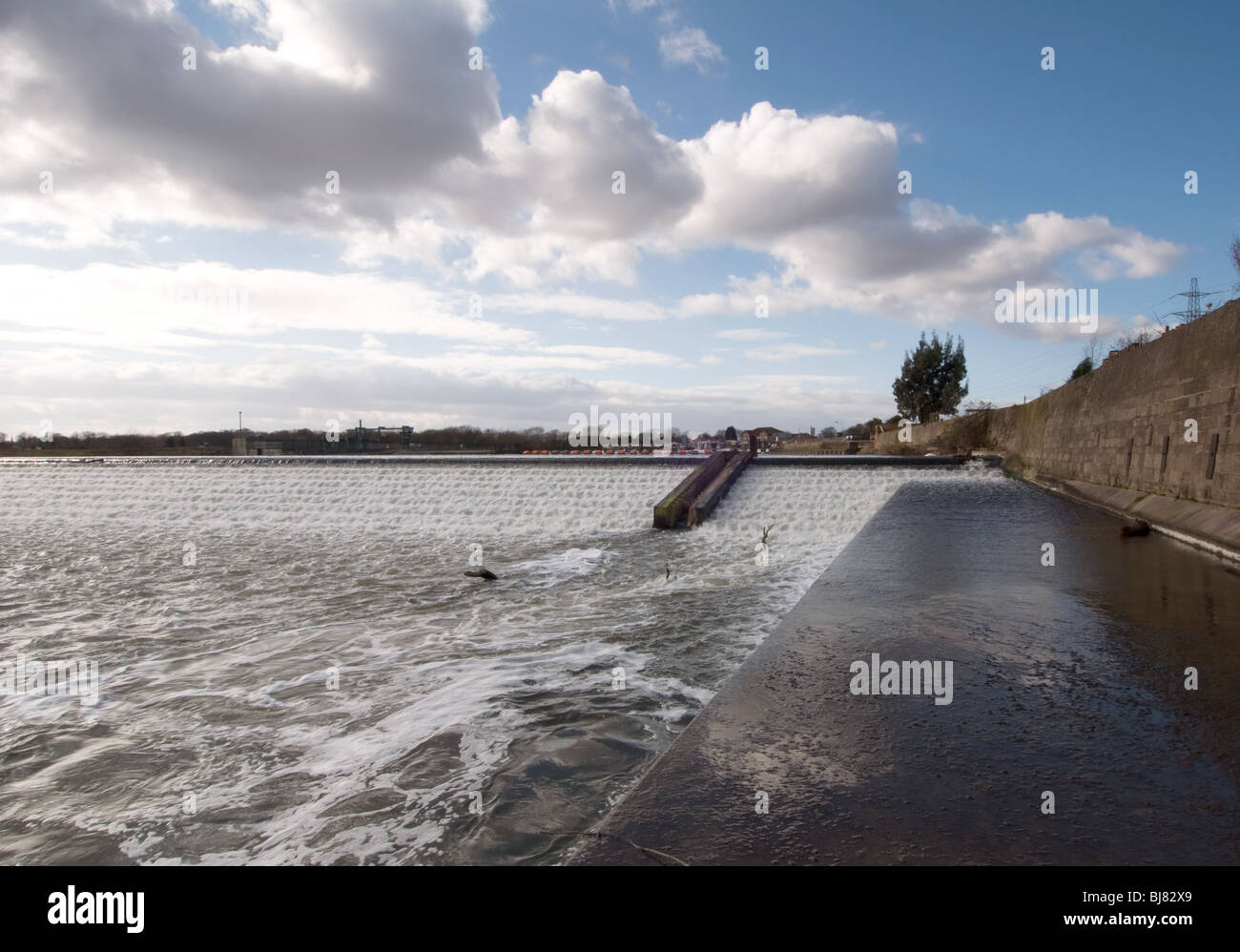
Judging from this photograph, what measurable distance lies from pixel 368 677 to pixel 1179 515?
1050cm

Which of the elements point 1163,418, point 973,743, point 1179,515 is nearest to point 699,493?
point 1163,418

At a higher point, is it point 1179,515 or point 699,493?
point 1179,515

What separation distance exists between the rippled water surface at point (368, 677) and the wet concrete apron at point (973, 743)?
98 cm

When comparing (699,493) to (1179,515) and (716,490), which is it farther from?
(1179,515)

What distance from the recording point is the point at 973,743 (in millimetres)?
2826

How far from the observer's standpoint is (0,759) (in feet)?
15.3

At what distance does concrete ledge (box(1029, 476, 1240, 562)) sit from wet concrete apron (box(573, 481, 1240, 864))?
88.0 inches

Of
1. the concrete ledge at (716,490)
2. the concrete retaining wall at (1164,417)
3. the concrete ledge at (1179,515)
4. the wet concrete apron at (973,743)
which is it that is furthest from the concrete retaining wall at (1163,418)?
the concrete ledge at (716,490)

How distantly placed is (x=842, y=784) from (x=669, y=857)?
2.69 ft

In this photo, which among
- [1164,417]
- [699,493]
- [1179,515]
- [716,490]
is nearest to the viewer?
[1179,515]

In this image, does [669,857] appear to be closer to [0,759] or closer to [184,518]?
[0,759]

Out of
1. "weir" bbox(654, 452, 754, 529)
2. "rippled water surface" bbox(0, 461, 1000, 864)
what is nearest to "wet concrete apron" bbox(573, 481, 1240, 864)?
"rippled water surface" bbox(0, 461, 1000, 864)
